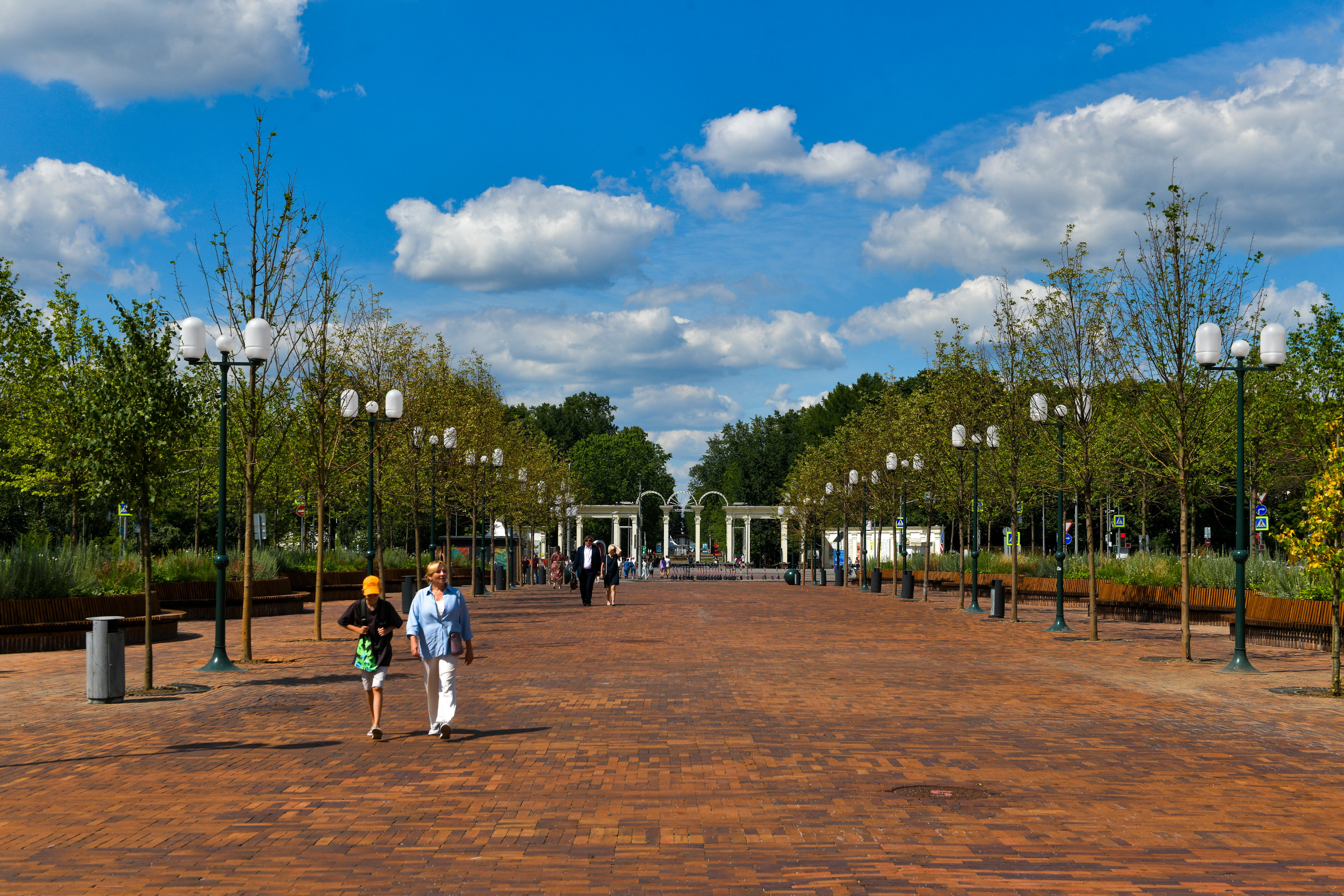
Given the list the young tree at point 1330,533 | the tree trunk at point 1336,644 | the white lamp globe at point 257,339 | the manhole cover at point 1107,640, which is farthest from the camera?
the manhole cover at point 1107,640

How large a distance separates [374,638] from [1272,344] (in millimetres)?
12249

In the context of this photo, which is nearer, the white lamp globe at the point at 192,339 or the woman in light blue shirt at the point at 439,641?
the woman in light blue shirt at the point at 439,641

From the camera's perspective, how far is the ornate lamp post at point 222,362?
14.9 metres

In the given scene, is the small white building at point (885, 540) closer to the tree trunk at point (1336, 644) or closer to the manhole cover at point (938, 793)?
the tree trunk at point (1336, 644)

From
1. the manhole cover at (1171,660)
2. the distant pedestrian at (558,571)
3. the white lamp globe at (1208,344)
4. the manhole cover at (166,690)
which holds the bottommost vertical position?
the distant pedestrian at (558,571)

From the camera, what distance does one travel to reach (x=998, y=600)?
87.8 feet

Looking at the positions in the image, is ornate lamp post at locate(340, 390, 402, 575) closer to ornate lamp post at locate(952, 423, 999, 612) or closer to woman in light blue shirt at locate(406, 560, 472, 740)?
woman in light blue shirt at locate(406, 560, 472, 740)

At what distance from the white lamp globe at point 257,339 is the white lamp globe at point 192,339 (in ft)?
3.30

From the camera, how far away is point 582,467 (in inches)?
4934

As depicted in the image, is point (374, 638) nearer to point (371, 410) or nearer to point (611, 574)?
point (371, 410)

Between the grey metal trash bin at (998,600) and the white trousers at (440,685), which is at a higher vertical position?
the white trousers at (440,685)

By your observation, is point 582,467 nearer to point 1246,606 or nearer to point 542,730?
point 1246,606

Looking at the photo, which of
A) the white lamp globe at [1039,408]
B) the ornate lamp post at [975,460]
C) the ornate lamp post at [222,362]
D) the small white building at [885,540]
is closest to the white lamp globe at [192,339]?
the ornate lamp post at [222,362]

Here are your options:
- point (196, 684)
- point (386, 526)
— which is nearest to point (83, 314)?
point (386, 526)
